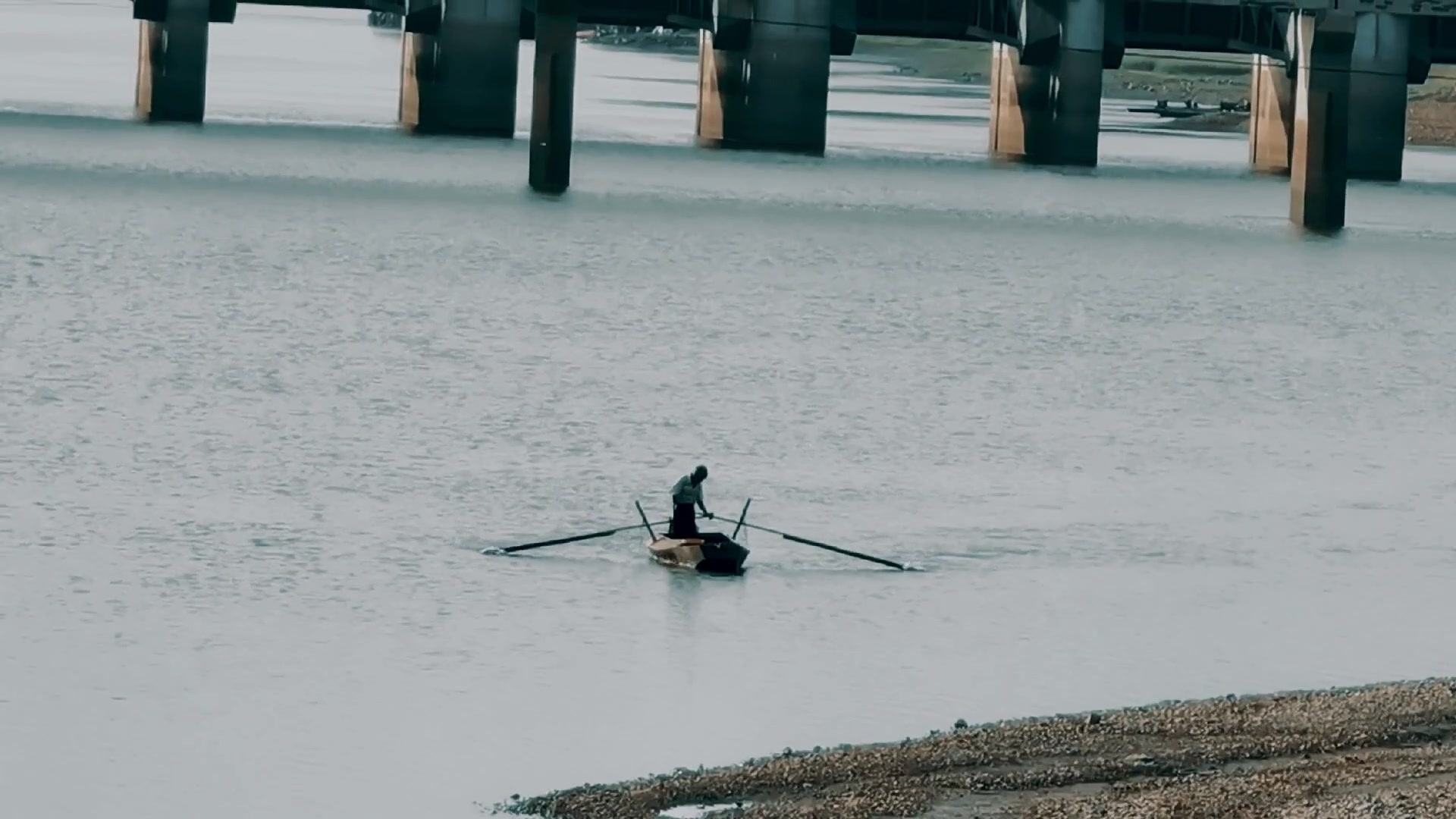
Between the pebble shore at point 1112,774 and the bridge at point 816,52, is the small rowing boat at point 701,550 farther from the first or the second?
the bridge at point 816,52

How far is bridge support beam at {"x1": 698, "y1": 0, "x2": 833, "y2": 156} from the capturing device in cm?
11050

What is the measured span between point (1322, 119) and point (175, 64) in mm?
47776

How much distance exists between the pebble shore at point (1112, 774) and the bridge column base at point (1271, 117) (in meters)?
98.6

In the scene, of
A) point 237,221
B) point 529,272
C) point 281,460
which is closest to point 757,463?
point 281,460

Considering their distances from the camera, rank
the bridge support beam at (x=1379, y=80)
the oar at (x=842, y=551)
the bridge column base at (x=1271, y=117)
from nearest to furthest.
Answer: the oar at (x=842, y=551) → the bridge support beam at (x=1379, y=80) → the bridge column base at (x=1271, y=117)

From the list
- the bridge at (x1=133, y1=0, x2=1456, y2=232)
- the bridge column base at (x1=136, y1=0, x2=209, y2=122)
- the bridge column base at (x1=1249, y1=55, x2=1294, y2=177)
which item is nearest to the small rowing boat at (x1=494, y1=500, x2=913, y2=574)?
the bridge at (x1=133, y1=0, x2=1456, y2=232)

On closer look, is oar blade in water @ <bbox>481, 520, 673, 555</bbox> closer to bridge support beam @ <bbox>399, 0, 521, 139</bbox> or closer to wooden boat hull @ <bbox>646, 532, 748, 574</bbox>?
wooden boat hull @ <bbox>646, 532, 748, 574</bbox>

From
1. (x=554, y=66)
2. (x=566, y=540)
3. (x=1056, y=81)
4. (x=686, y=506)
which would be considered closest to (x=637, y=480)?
(x=566, y=540)

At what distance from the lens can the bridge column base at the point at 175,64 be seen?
364 feet

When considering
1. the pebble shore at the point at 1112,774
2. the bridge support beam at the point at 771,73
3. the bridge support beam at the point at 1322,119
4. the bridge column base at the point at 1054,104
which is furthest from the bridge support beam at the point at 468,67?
the pebble shore at the point at 1112,774

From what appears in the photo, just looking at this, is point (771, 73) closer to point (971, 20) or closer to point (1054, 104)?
point (971, 20)

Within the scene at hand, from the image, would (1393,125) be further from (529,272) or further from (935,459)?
(935,459)

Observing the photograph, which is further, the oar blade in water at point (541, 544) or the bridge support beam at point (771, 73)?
the bridge support beam at point (771, 73)

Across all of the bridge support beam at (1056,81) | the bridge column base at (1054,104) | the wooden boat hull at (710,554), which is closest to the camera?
the wooden boat hull at (710,554)
